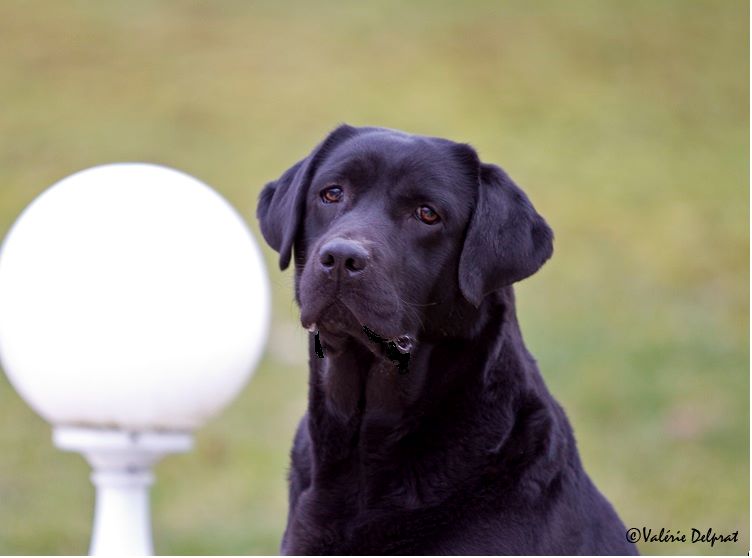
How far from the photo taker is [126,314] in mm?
4523

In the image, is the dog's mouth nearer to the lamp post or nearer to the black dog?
the black dog

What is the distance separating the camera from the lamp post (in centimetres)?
454

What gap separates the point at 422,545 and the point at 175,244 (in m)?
1.47

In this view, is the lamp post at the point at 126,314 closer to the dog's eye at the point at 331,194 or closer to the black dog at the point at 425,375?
the black dog at the point at 425,375

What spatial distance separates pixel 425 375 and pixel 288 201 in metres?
0.75

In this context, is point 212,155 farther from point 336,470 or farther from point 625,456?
point 336,470

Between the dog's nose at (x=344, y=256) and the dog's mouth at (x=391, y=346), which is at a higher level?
the dog's nose at (x=344, y=256)

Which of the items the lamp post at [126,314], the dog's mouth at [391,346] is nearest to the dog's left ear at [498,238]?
the dog's mouth at [391,346]

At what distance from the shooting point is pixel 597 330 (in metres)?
13.8

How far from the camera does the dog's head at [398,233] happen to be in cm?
373

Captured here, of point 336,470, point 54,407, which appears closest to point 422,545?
point 336,470

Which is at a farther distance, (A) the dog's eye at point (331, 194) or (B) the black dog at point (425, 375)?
(A) the dog's eye at point (331, 194)

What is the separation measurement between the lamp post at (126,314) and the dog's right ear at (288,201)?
1.22 ft

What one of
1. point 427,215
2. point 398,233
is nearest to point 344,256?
point 398,233
